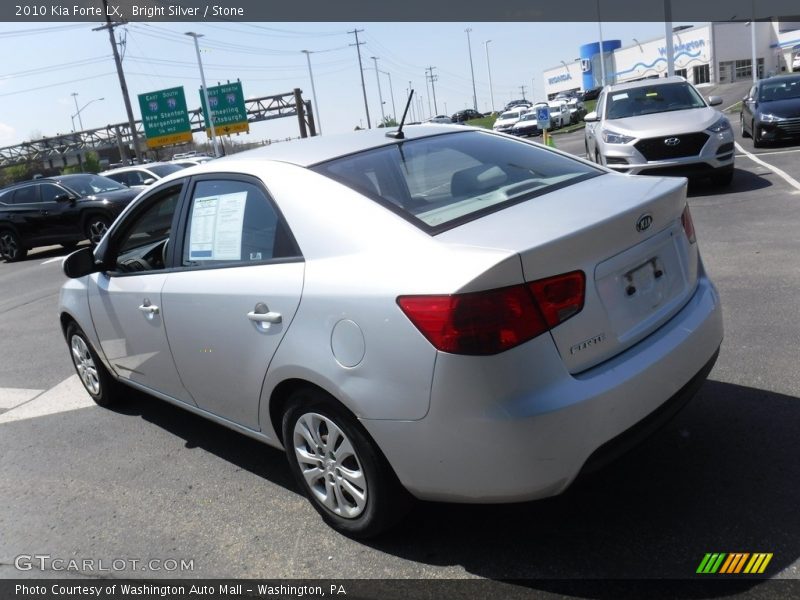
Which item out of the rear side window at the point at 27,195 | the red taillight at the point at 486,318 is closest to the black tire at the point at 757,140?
the red taillight at the point at 486,318

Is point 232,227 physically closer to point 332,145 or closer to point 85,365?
point 332,145

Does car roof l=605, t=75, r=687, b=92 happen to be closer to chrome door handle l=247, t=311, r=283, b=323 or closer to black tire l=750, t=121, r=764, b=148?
black tire l=750, t=121, r=764, b=148

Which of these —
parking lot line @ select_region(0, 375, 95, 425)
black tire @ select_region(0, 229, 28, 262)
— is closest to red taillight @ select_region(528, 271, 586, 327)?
parking lot line @ select_region(0, 375, 95, 425)

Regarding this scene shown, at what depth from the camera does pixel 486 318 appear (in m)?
2.40

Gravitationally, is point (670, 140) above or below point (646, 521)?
above

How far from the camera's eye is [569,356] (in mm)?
2506

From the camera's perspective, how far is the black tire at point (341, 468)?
2781 millimetres

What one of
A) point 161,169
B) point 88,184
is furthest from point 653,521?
point 161,169

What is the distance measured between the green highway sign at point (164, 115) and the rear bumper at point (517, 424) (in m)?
48.6

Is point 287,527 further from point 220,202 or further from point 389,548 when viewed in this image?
point 220,202

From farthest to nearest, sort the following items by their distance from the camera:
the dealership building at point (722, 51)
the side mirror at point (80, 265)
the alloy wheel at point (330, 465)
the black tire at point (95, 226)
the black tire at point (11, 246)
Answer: the dealership building at point (722, 51), the black tire at point (11, 246), the black tire at point (95, 226), the side mirror at point (80, 265), the alloy wheel at point (330, 465)

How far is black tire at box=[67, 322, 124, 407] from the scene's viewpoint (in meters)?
4.96

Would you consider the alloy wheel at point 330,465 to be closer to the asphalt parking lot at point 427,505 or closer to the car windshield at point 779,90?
the asphalt parking lot at point 427,505

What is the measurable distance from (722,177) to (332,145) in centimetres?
903
